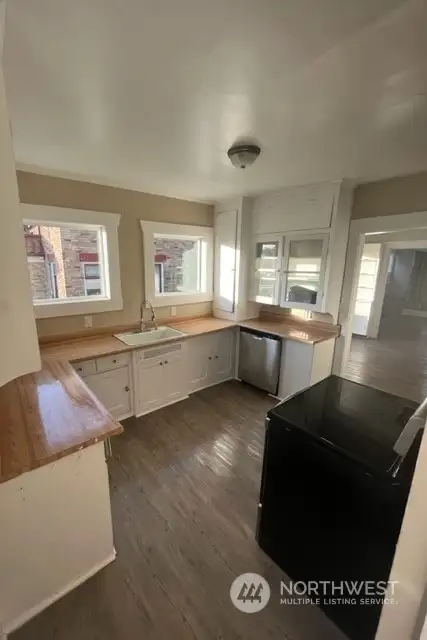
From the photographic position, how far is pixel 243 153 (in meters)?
1.88

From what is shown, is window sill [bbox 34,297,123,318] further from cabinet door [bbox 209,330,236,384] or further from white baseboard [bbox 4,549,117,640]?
white baseboard [bbox 4,549,117,640]

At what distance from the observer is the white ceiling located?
89 cm

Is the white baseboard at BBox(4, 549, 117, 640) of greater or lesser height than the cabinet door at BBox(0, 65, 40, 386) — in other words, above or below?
below

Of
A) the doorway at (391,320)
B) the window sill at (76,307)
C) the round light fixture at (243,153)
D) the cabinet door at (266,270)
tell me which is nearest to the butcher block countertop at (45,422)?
the window sill at (76,307)

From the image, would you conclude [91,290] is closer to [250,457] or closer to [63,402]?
[63,402]

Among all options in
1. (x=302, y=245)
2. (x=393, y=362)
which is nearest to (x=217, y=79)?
(x=302, y=245)

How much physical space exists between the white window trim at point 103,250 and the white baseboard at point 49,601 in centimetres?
207

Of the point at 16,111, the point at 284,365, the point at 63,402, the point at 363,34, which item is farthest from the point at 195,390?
the point at 363,34

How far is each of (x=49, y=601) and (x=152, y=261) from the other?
9.36ft

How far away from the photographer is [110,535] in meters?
1.57

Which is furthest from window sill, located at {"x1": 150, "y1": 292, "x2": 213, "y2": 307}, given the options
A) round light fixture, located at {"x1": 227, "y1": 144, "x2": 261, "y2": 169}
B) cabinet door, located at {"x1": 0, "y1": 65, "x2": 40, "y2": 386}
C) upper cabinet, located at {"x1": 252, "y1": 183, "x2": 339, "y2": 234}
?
cabinet door, located at {"x1": 0, "y1": 65, "x2": 40, "y2": 386}

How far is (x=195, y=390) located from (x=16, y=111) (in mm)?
2993

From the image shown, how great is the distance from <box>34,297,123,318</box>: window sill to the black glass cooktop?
2.25m

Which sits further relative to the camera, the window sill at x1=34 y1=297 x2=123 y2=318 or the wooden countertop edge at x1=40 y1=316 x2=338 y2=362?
the window sill at x1=34 y1=297 x2=123 y2=318
